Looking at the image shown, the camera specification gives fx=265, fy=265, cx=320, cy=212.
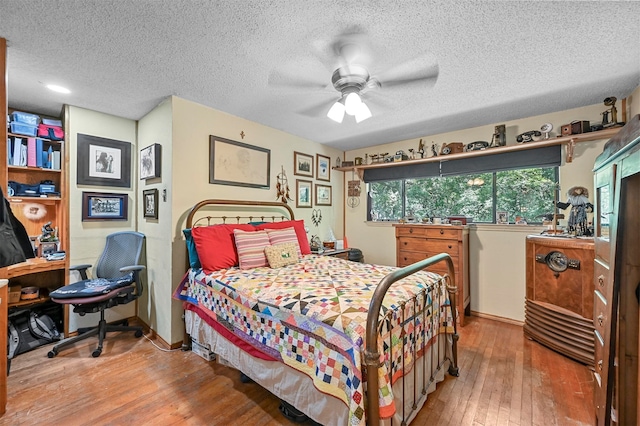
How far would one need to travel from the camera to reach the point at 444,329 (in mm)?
2123

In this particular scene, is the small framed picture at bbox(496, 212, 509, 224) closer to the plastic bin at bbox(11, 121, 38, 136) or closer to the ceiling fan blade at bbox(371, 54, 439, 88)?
the ceiling fan blade at bbox(371, 54, 439, 88)

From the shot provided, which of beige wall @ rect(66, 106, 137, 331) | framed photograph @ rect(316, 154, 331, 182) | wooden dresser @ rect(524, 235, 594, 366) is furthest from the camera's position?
framed photograph @ rect(316, 154, 331, 182)

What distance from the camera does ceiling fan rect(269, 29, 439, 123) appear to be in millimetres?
1790

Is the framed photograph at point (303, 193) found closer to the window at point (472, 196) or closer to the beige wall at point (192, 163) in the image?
the beige wall at point (192, 163)

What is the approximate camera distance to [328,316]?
1.44m

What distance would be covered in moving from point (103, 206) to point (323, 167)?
2978 millimetres

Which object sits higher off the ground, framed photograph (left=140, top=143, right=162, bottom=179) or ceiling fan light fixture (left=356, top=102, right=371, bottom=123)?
ceiling fan light fixture (left=356, top=102, right=371, bottom=123)

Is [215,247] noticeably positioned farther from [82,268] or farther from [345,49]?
[345,49]

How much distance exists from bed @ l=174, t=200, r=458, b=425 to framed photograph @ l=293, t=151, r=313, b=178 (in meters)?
1.51

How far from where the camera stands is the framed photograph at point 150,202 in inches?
111

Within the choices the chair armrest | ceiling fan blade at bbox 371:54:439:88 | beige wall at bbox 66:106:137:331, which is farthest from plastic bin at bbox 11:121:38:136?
ceiling fan blade at bbox 371:54:439:88

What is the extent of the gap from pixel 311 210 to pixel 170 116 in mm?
2282

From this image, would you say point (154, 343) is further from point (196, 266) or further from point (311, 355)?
point (311, 355)

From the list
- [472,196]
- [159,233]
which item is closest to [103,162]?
[159,233]
